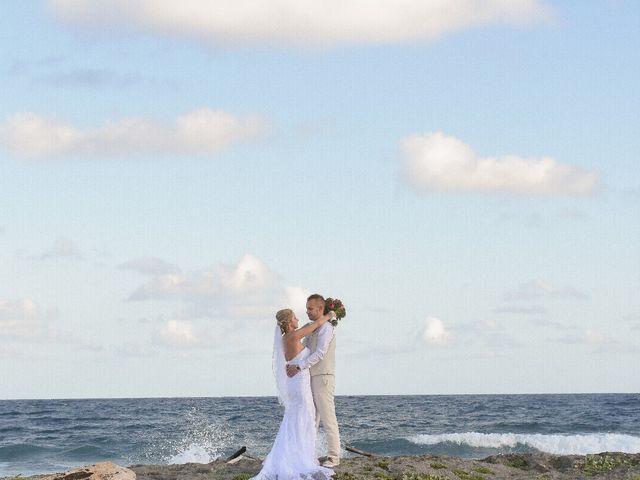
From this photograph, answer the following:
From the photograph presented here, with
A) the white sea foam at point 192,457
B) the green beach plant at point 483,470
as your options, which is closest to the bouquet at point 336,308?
the green beach plant at point 483,470

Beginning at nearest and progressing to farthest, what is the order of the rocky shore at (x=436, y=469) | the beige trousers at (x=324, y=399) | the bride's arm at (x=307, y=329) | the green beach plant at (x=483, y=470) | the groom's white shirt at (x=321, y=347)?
the bride's arm at (x=307, y=329)
the groom's white shirt at (x=321, y=347)
the beige trousers at (x=324, y=399)
the rocky shore at (x=436, y=469)
the green beach plant at (x=483, y=470)

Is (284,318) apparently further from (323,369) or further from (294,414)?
Result: (294,414)

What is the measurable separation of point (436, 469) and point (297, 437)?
9.56 feet

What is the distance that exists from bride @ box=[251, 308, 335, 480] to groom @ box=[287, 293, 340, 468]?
0.44ft

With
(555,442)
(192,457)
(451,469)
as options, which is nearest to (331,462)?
(451,469)

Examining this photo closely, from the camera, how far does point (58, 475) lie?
14.3 meters

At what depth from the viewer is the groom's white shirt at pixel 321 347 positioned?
13.9 m

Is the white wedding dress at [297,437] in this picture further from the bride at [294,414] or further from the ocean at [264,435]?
the ocean at [264,435]

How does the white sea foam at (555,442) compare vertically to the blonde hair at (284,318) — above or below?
below

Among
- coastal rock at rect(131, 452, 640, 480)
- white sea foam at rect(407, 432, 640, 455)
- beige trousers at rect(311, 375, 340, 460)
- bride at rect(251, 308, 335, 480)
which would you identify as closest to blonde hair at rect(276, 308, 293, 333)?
bride at rect(251, 308, 335, 480)

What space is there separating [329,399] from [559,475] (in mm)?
4737

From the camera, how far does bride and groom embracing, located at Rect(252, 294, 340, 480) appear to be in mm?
13750

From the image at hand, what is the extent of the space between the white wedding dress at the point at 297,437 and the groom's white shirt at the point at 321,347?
90 mm

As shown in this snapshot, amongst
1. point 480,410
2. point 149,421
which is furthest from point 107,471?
point 480,410
